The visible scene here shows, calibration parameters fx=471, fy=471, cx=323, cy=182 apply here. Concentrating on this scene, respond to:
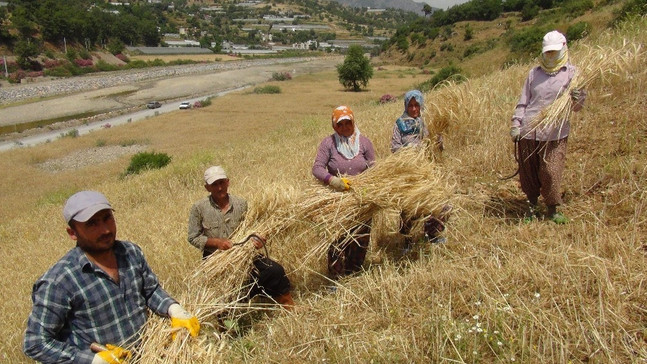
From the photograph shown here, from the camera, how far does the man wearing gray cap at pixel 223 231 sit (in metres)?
3.23

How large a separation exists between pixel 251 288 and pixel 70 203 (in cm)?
135

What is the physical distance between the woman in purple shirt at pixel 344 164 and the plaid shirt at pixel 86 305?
1352 mm

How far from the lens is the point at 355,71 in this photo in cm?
4731

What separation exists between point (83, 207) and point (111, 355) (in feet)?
2.29

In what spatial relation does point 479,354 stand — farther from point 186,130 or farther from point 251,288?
point 186,130

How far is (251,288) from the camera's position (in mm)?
3193

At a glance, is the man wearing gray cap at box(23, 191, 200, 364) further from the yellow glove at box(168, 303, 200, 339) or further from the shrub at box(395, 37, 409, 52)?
the shrub at box(395, 37, 409, 52)

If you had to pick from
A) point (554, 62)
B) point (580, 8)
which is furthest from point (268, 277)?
point (580, 8)

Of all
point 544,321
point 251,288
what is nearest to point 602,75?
point 544,321

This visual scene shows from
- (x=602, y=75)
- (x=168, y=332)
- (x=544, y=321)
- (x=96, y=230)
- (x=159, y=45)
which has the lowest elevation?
(x=159, y=45)

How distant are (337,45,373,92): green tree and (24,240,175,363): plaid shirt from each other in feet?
151

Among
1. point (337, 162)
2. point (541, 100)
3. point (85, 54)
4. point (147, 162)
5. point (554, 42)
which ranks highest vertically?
point (554, 42)

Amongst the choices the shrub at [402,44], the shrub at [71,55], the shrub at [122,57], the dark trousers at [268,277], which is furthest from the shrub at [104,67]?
the dark trousers at [268,277]

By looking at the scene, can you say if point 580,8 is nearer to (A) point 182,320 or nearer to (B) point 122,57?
(A) point 182,320
